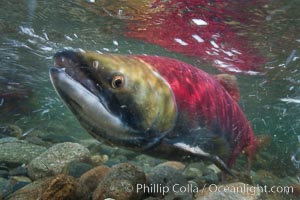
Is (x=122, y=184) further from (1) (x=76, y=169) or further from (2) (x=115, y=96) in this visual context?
(1) (x=76, y=169)

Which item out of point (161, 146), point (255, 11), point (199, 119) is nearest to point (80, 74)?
point (161, 146)

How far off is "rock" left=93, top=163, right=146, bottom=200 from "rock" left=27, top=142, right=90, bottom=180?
326 centimetres

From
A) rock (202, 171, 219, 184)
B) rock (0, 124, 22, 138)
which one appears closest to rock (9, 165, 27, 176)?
rock (202, 171, 219, 184)

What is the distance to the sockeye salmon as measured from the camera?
2.85m

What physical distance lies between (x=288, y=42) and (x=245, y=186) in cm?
709

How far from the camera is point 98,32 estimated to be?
41.8 ft

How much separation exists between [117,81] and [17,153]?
24.9ft

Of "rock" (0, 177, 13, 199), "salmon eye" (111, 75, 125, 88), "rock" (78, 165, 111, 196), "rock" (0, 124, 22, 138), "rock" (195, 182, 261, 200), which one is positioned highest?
"salmon eye" (111, 75, 125, 88)

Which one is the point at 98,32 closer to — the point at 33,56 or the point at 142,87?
the point at 33,56

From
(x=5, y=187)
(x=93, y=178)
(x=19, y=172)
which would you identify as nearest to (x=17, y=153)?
(x=19, y=172)

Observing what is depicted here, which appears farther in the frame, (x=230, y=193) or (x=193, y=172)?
(x=193, y=172)

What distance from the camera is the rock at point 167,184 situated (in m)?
5.04

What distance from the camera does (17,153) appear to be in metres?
9.23

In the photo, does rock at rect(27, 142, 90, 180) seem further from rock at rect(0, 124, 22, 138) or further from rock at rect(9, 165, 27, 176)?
rock at rect(0, 124, 22, 138)
